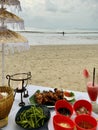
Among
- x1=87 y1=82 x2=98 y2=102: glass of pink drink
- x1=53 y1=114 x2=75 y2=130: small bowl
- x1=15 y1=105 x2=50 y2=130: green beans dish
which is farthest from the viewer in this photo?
x1=87 y1=82 x2=98 y2=102: glass of pink drink

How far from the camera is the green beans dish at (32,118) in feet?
3.89

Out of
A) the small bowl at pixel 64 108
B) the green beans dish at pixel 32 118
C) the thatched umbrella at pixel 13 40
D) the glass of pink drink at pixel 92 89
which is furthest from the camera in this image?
the thatched umbrella at pixel 13 40

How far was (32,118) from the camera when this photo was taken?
3.94ft

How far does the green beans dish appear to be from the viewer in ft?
3.89

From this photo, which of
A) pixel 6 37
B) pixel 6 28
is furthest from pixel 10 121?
pixel 6 28

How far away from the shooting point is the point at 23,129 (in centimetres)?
122

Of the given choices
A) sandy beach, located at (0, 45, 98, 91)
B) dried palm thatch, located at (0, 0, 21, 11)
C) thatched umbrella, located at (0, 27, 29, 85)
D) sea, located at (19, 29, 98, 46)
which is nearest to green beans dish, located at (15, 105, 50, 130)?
thatched umbrella, located at (0, 27, 29, 85)

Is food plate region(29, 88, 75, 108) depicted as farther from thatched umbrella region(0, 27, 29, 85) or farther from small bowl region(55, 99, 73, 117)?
thatched umbrella region(0, 27, 29, 85)

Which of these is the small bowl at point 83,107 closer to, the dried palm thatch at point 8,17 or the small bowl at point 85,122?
the small bowl at point 85,122

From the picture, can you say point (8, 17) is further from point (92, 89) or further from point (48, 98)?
point (92, 89)

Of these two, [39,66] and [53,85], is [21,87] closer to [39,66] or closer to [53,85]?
[53,85]

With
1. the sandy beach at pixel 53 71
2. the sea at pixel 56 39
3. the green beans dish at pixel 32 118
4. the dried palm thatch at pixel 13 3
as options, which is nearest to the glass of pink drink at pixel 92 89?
the green beans dish at pixel 32 118

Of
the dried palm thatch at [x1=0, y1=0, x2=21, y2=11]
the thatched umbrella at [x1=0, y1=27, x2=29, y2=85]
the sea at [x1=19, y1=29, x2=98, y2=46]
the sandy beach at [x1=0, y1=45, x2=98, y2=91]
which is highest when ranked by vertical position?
the sea at [x1=19, y1=29, x2=98, y2=46]

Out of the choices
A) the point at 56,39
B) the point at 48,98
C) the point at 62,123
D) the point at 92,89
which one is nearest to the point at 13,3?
the point at 48,98
